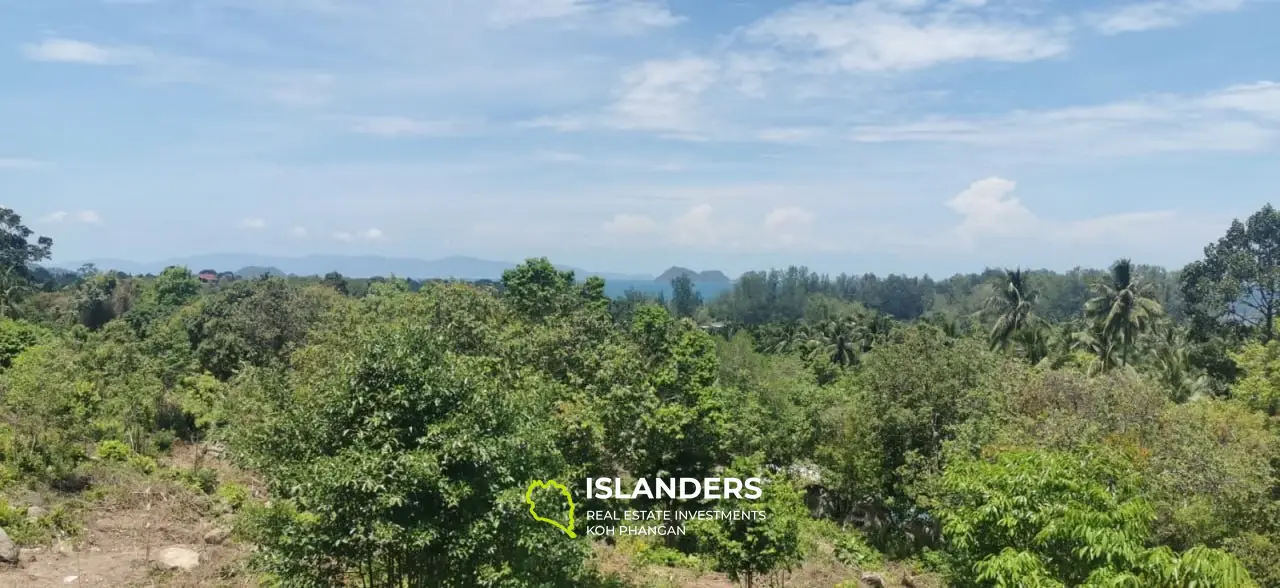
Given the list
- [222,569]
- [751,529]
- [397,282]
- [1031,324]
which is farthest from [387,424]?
[1031,324]

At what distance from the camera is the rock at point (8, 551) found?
1326 centimetres

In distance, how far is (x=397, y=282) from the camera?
36219mm

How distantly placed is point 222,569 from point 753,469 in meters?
9.80

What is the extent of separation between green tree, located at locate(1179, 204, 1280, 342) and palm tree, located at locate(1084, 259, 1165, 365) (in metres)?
6.51

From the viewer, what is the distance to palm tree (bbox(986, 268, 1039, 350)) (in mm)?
33000

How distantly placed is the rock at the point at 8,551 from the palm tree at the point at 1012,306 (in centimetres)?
3311

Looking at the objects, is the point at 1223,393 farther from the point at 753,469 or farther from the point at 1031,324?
the point at 753,469

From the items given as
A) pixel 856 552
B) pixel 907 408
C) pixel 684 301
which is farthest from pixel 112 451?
pixel 684 301

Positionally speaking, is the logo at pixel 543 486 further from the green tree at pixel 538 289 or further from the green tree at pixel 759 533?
the green tree at pixel 538 289

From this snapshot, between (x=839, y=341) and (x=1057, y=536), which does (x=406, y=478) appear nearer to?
(x=1057, y=536)

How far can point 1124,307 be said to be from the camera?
29234 millimetres

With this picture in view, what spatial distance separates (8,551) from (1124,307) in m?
33.8

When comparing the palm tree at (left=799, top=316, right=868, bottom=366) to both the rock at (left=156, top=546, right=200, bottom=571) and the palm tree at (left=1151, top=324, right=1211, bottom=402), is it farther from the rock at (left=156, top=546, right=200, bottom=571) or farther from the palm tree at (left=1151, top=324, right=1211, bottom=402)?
the rock at (left=156, top=546, right=200, bottom=571)

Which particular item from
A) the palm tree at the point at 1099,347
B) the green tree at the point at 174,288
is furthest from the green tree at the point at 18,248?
the palm tree at the point at 1099,347
